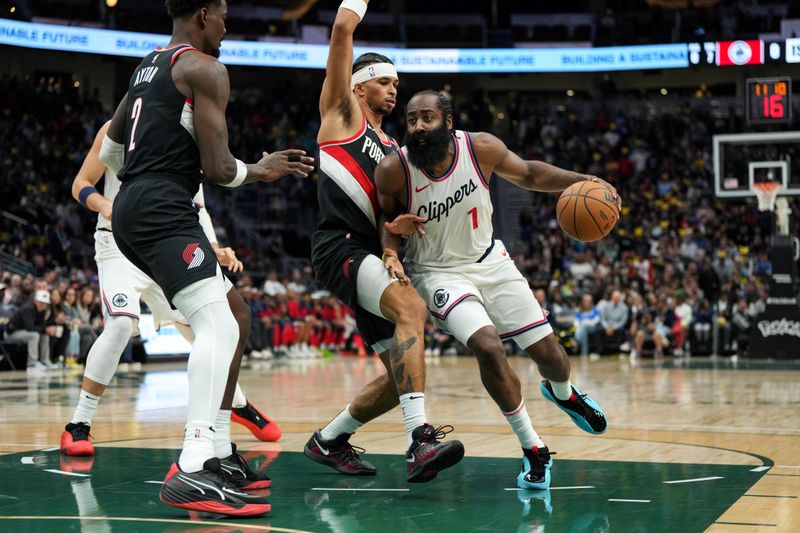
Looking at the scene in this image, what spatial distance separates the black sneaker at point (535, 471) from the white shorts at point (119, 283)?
2551 mm

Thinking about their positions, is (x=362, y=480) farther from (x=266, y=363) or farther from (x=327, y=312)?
(x=327, y=312)

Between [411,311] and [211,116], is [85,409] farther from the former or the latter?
[211,116]

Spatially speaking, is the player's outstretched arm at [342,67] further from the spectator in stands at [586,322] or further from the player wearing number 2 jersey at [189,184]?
the spectator in stands at [586,322]

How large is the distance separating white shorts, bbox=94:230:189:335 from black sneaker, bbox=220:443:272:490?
1.60 meters

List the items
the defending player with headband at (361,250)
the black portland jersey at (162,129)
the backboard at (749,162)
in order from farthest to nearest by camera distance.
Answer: the backboard at (749,162), the defending player with headband at (361,250), the black portland jersey at (162,129)

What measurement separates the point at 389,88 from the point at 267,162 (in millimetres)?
1242

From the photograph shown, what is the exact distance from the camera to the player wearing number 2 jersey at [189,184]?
438 centimetres

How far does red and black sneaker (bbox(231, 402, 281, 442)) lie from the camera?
671cm

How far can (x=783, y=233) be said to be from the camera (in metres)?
18.3

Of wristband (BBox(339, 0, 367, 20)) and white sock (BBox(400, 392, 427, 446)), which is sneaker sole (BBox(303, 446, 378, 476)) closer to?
white sock (BBox(400, 392, 427, 446))

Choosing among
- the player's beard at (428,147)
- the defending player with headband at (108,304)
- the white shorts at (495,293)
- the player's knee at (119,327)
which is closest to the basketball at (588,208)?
the white shorts at (495,293)

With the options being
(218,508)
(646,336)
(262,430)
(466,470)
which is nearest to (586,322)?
(646,336)

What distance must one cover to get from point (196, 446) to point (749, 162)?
17.2 m

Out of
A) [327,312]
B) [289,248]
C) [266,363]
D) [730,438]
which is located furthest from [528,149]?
[730,438]
